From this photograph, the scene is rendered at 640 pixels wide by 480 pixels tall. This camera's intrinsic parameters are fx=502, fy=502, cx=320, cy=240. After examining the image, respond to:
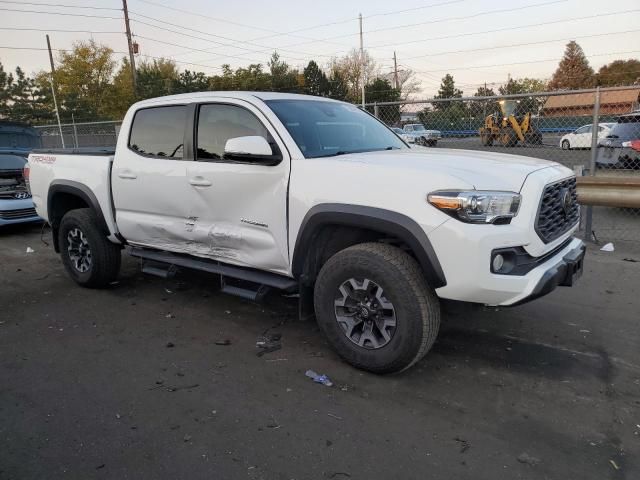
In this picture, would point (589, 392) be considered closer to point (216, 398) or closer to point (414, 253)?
point (414, 253)

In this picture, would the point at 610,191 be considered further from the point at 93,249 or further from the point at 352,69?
the point at 352,69

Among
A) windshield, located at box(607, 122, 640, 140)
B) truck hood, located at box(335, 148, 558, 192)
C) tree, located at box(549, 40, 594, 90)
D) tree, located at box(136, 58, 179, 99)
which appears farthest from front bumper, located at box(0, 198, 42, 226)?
tree, located at box(549, 40, 594, 90)

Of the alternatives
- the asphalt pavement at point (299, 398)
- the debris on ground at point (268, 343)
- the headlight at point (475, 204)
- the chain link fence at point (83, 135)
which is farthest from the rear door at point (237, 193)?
the chain link fence at point (83, 135)

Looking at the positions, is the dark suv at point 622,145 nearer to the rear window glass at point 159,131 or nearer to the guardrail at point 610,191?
the guardrail at point 610,191

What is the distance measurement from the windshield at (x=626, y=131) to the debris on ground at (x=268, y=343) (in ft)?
23.7

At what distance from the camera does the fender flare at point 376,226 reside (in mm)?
2971

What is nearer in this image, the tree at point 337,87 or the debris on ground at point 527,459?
the debris on ground at point 527,459

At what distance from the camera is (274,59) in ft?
171

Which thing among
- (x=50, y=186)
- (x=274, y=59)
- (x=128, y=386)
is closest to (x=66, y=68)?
(x=274, y=59)

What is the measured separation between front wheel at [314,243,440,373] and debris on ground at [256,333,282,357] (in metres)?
0.56

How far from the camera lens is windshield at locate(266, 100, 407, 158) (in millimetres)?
3797

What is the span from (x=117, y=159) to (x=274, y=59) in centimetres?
5064

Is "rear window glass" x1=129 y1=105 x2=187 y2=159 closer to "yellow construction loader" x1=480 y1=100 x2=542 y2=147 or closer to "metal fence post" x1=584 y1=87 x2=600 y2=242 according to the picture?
"metal fence post" x1=584 y1=87 x2=600 y2=242

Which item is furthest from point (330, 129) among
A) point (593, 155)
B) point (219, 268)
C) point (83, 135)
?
point (83, 135)
